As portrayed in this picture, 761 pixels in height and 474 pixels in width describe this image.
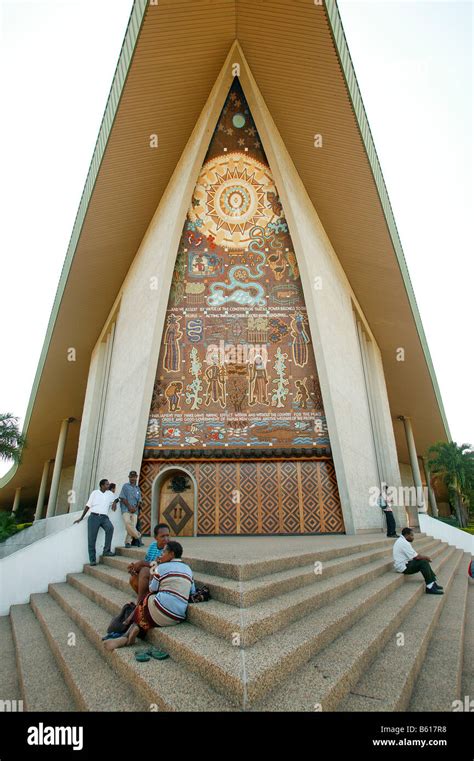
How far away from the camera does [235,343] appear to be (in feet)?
29.7

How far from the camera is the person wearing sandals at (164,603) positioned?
249 centimetres

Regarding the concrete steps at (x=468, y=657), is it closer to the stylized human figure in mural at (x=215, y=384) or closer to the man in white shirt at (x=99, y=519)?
the man in white shirt at (x=99, y=519)

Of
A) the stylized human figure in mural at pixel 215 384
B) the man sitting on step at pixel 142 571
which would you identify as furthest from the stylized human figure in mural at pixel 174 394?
the man sitting on step at pixel 142 571

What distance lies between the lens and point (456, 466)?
1908 centimetres

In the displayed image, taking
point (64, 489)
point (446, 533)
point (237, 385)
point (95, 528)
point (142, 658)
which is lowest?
point (142, 658)

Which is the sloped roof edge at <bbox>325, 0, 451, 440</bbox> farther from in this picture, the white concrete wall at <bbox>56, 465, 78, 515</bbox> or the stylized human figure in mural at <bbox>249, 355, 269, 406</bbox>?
the white concrete wall at <bbox>56, 465, 78, 515</bbox>

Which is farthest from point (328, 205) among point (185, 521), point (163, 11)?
point (185, 521)

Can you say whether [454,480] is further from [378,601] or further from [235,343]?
[378,601]

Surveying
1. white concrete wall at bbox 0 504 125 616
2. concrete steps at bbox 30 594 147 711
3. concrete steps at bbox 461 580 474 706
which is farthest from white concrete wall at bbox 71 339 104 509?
concrete steps at bbox 461 580 474 706

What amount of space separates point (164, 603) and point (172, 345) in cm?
697

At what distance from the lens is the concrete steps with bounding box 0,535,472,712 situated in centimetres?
182

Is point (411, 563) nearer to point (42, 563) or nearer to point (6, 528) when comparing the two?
point (42, 563)

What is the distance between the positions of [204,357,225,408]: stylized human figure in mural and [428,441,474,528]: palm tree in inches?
588

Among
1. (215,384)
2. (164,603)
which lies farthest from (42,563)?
(215,384)
